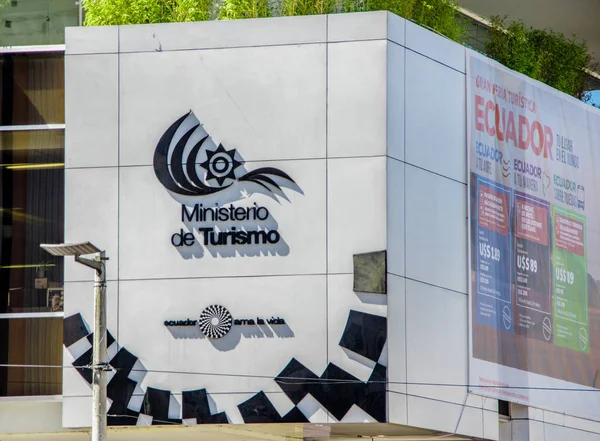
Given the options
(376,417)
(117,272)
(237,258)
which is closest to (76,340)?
(117,272)

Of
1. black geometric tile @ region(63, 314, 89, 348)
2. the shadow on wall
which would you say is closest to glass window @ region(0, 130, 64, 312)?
black geometric tile @ region(63, 314, 89, 348)

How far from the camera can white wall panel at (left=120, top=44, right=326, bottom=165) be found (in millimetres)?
28875

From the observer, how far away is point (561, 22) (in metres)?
41.0

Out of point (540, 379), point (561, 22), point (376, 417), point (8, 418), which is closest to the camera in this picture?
point (376, 417)

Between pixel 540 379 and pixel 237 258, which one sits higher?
pixel 237 258

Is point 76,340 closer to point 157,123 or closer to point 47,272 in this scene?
point 47,272

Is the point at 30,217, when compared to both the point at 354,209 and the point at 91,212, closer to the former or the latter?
the point at 91,212

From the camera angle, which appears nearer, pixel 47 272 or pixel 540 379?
pixel 47 272

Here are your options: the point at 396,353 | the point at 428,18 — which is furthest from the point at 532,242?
the point at 396,353

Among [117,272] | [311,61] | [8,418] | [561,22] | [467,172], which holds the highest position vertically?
[561,22]

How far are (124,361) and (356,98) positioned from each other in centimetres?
678

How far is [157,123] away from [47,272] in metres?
3.86

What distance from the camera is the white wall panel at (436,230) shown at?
29.1 metres

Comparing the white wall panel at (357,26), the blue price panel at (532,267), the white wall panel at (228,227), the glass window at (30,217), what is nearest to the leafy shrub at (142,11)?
the glass window at (30,217)
